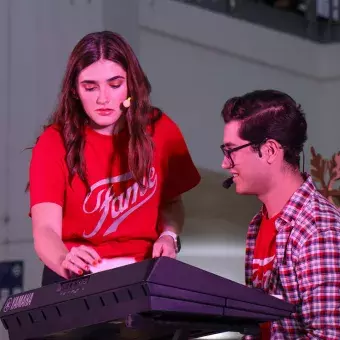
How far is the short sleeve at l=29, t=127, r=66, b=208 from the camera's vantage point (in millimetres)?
1631

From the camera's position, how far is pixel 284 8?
3611 mm

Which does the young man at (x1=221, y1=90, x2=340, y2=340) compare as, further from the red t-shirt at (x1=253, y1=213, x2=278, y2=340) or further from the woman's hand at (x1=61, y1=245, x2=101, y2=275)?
the woman's hand at (x1=61, y1=245, x2=101, y2=275)

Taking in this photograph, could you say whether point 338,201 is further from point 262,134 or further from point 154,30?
point 262,134

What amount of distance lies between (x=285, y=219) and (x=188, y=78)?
6.09ft

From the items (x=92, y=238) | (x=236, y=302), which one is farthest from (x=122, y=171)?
(x=236, y=302)

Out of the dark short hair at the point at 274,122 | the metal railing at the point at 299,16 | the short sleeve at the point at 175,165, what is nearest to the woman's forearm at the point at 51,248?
the short sleeve at the point at 175,165

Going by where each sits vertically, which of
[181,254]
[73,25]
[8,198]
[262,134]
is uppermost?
[73,25]

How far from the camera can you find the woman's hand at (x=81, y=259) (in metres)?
1.36

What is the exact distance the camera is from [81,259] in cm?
138

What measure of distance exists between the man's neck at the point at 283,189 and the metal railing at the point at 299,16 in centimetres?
204

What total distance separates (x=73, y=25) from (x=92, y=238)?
4.41ft

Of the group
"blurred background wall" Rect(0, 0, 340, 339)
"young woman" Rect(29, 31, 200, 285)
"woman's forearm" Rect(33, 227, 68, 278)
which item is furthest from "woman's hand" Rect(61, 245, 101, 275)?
"blurred background wall" Rect(0, 0, 340, 339)

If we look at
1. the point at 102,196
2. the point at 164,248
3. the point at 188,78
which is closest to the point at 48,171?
the point at 102,196

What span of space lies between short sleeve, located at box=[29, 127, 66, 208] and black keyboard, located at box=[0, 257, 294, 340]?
44cm
